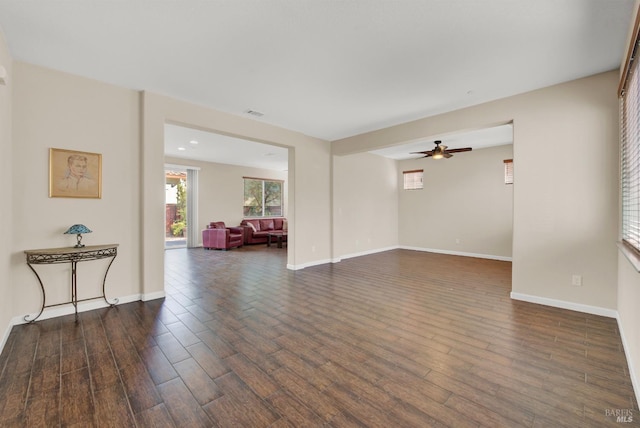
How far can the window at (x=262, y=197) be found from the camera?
10.1 m

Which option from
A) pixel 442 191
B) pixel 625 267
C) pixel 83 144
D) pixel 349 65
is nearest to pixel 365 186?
pixel 442 191

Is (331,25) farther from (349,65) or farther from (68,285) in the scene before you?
(68,285)

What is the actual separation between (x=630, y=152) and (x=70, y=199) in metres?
5.70

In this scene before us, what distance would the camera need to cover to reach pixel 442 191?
7.55m

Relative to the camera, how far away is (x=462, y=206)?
720 cm

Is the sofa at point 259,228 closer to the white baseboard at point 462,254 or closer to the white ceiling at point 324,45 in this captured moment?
the white baseboard at point 462,254

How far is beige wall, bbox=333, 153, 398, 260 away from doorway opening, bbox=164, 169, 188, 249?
235 inches

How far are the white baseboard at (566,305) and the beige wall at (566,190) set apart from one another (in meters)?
0.01

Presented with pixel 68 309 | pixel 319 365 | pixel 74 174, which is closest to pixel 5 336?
pixel 68 309

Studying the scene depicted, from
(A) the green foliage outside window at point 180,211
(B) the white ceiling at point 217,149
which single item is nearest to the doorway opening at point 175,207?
(A) the green foliage outside window at point 180,211

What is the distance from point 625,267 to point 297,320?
10.2 feet

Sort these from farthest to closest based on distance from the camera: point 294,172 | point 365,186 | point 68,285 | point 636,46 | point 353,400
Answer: point 365,186
point 294,172
point 68,285
point 636,46
point 353,400

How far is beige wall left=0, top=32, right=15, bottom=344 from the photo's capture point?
2.42 m

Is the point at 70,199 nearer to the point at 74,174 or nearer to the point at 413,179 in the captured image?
the point at 74,174
